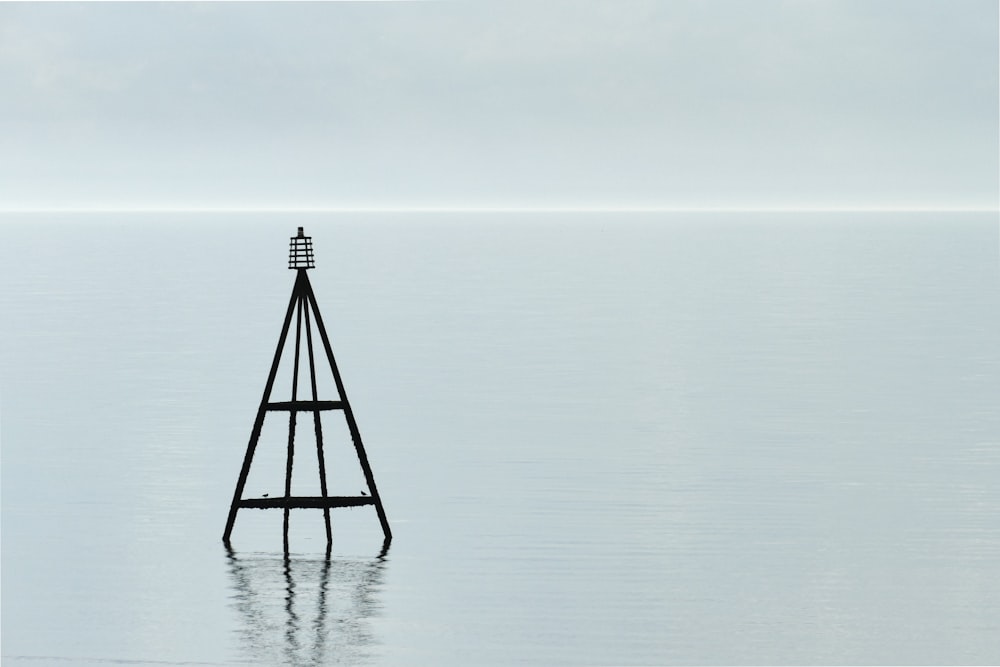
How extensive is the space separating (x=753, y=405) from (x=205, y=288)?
95634 mm

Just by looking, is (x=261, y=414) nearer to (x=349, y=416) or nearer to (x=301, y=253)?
(x=349, y=416)

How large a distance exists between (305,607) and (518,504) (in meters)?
12.0

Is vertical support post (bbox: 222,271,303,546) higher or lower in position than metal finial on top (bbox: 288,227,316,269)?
lower

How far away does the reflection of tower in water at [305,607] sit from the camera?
28.9m

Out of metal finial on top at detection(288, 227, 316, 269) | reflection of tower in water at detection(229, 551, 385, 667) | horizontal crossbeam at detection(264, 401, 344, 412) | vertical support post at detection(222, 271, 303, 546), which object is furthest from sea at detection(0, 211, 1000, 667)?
metal finial on top at detection(288, 227, 316, 269)

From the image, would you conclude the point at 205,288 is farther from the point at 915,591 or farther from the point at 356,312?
the point at 915,591

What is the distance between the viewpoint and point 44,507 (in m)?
42.8

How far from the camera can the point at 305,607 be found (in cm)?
3172

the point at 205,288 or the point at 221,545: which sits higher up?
the point at 205,288

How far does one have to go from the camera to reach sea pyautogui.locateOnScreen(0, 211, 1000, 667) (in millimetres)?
30719

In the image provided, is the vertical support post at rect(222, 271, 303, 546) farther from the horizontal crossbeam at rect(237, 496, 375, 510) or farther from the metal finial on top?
the horizontal crossbeam at rect(237, 496, 375, 510)

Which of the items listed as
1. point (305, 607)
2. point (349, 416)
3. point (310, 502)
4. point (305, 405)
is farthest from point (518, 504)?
point (305, 607)

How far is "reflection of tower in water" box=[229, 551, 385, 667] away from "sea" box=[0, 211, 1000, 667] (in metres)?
0.08

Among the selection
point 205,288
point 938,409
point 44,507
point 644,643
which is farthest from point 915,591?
point 205,288
